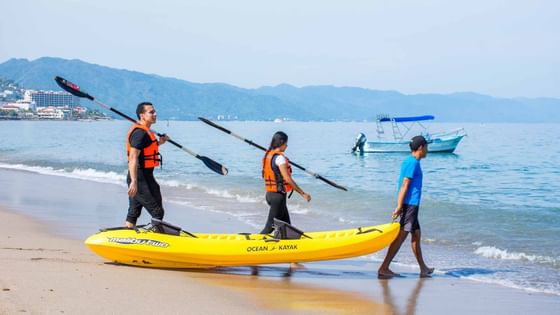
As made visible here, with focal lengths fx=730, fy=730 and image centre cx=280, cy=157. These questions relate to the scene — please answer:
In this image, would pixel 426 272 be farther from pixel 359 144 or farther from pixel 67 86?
pixel 359 144

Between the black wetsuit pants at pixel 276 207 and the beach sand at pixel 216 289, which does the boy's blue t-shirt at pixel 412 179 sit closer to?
the beach sand at pixel 216 289

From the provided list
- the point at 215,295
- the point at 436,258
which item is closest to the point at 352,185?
the point at 436,258

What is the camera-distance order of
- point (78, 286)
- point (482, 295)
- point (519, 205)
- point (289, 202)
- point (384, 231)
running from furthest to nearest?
1. point (519, 205)
2. point (289, 202)
3. point (384, 231)
4. point (482, 295)
5. point (78, 286)

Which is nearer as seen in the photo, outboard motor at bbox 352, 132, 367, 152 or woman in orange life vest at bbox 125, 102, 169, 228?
woman in orange life vest at bbox 125, 102, 169, 228

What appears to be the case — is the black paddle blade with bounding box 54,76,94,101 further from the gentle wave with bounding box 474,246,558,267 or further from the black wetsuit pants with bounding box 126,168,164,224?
the gentle wave with bounding box 474,246,558,267

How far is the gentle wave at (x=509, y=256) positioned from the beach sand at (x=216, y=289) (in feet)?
6.11

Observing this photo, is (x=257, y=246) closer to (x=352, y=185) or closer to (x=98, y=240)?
(x=98, y=240)

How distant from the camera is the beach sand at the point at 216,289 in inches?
215

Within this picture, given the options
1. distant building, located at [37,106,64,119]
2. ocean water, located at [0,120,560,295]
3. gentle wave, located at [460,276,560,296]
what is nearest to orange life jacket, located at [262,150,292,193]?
ocean water, located at [0,120,560,295]

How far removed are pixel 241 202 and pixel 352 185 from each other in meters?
7.99

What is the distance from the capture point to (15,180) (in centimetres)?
1883

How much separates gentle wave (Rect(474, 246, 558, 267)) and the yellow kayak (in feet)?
8.37

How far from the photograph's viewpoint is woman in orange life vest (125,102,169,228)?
7.17 m

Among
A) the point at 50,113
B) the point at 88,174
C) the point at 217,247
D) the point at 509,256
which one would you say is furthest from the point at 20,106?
the point at 217,247
